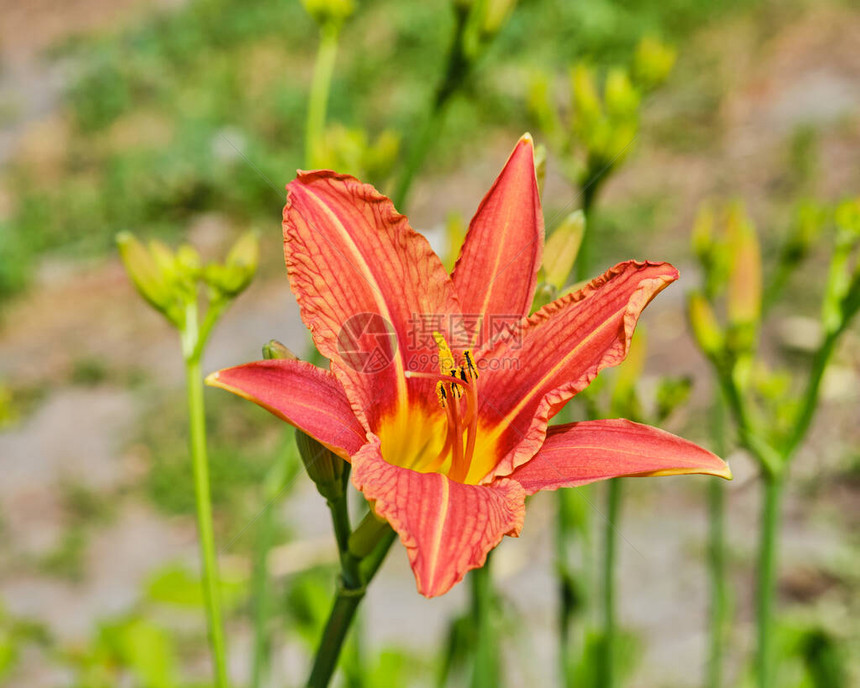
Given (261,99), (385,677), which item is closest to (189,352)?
(385,677)

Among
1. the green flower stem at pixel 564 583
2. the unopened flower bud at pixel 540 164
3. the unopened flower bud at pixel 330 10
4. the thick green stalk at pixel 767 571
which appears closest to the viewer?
the unopened flower bud at pixel 540 164

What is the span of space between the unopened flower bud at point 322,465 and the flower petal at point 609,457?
0.50ft

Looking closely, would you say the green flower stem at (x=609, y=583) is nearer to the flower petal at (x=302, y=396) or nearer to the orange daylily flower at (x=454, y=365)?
the orange daylily flower at (x=454, y=365)

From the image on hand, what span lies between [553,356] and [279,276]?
3.92 m

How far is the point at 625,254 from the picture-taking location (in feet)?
13.1

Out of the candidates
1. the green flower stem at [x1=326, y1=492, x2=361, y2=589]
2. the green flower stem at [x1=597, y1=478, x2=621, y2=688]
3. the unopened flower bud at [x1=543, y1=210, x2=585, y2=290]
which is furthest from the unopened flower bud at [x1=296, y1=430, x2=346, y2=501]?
the green flower stem at [x1=597, y1=478, x2=621, y2=688]

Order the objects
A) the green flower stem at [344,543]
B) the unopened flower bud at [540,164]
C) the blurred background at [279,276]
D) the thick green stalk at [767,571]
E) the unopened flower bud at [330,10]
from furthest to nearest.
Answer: the blurred background at [279,276] < the unopened flower bud at [330,10] < the thick green stalk at [767,571] < the unopened flower bud at [540,164] < the green flower stem at [344,543]

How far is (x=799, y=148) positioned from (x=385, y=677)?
3.53 m

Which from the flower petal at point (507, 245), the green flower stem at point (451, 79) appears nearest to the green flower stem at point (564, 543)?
the green flower stem at point (451, 79)

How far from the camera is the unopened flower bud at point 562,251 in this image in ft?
2.81

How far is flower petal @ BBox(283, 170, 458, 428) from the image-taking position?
0.73 m

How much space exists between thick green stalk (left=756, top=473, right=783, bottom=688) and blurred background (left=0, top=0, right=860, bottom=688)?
0.47m

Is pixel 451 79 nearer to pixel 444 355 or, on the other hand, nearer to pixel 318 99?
pixel 318 99

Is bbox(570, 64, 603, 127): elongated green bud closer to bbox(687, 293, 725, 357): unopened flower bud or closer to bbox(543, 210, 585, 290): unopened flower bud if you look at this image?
bbox(687, 293, 725, 357): unopened flower bud
